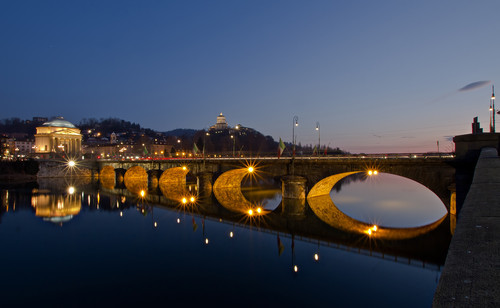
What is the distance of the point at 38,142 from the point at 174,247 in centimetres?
12922

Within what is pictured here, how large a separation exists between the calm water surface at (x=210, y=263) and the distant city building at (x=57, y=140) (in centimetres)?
10353

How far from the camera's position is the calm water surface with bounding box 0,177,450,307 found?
1291 cm

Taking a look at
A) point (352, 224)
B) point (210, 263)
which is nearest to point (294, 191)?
point (352, 224)

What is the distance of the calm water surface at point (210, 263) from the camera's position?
1291 cm

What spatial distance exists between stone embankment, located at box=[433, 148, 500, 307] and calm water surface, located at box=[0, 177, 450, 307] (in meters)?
7.65

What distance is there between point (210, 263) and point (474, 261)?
47.2 feet

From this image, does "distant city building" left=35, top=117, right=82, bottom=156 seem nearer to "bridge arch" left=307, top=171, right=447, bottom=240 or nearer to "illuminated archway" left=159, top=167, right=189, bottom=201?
"illuminated archway" left=159, top=167, right=189, bottom=201

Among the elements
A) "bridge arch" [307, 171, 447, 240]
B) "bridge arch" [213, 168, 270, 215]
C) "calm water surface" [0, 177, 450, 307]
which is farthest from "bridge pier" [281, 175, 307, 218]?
"calm water surface" [0, 177, 450, 307]

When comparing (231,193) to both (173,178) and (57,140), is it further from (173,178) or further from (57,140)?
(57,140)

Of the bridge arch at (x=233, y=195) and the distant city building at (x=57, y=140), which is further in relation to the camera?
the distant city building at (x=57, y=140)

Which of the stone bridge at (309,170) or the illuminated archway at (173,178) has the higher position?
the stone bridge at (309,170)

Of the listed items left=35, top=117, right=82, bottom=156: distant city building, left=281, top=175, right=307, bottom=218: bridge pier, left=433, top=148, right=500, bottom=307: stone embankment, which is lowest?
left=281, top=175, right=307, bottom=218: bridge pier

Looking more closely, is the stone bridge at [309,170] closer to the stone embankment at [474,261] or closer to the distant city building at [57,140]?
the stone embankment at [474,261]

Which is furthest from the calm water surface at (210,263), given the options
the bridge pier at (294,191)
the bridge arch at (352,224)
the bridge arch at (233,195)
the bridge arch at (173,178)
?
the bridge arch at (173,178)
